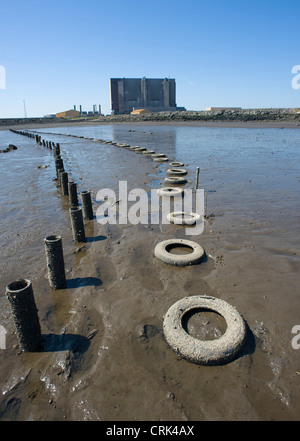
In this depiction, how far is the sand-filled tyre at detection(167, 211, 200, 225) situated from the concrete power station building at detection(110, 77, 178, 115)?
10635 centimetres

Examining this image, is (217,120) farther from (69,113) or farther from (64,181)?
(69,113)

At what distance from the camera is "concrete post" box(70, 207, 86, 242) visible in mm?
7511

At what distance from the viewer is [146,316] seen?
503 cm

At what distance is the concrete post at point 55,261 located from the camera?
220 inches

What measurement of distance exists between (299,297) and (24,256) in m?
6.77

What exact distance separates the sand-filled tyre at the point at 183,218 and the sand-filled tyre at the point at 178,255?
149cm

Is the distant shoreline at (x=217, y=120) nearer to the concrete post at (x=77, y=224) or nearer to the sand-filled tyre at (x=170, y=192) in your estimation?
the sand-filled tyre at (x=170, y=192)

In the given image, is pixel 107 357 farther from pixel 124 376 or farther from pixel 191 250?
pixel 191 250

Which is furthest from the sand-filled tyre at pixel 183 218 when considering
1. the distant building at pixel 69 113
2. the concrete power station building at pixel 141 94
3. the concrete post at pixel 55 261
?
the distant building at pixel 69 113

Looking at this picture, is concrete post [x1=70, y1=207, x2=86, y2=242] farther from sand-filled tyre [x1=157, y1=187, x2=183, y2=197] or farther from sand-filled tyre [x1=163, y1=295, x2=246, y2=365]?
sand-filled tyre [x1=157, y1=187, x2=183, y2=197]

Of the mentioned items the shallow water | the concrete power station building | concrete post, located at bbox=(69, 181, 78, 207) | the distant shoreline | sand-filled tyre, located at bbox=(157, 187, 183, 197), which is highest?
the concrete power station building

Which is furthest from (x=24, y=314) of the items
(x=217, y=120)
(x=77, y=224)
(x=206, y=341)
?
(x=217, y=120)

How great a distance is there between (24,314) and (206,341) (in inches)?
114

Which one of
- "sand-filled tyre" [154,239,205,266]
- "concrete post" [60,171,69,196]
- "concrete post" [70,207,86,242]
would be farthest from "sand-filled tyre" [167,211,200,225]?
"concrete post" [60,171,69,196]
